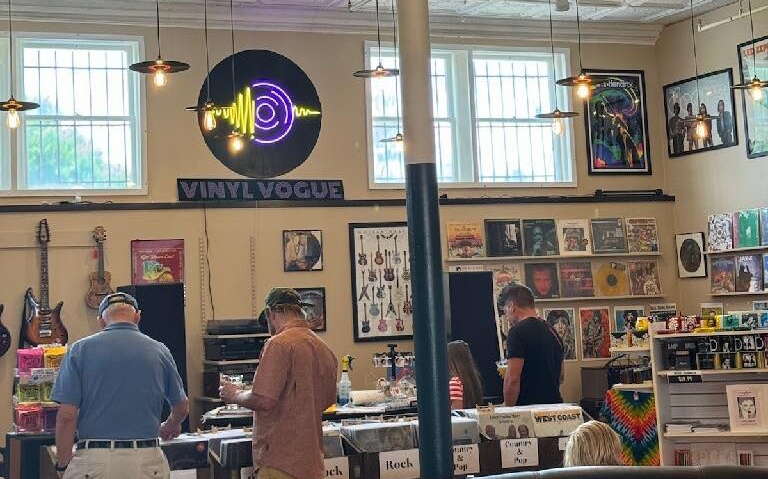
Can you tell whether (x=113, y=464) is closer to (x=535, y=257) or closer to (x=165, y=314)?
(x=165, y=314)

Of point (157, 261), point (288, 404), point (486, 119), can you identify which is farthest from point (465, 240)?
point (288, 404)

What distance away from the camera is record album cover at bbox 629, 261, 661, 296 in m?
12.1

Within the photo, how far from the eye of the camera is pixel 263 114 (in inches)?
435

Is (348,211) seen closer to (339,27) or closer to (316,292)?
(316,292)

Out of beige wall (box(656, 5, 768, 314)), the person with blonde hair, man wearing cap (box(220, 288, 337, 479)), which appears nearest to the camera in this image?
the person with blonde hair

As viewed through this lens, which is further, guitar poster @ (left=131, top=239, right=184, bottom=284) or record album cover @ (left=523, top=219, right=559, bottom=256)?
record album cover @ (left=523, top=219, right=559, bottom=256)

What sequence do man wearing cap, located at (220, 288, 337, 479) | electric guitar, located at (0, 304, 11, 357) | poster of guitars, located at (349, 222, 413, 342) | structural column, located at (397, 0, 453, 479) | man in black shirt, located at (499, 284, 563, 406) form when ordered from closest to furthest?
structural column, located at (397, 0, 453, 479)
man wearing cap, located at (220, 288, 337, 479)
man in black shirt, located at (499, 284, 563, 406)
electric guitar, located at (0, 304, 11, 357)
poster of guitars, located at (349, 222, 413, 342)

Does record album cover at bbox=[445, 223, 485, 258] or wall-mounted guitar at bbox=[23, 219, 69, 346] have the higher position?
record album cover at bbox=[445, 223, 485, 258]

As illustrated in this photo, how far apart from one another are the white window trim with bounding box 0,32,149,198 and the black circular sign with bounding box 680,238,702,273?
5.82 meters

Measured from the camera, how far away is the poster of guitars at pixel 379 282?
36.5 ft

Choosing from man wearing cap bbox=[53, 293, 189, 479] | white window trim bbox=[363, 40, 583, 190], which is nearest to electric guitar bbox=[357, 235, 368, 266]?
white window trim bbox=[363, 40, 583, 190]

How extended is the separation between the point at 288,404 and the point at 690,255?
789 centimetres

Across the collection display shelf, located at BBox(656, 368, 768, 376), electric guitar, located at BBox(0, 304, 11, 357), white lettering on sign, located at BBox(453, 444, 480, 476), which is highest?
electric guitar, located at BBox(0, 304, 11, 357)

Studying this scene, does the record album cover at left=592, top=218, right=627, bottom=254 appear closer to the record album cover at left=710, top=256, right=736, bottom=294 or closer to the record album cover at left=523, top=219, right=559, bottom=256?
the record album cover at left=523, top=219, right=559, bottom=256
